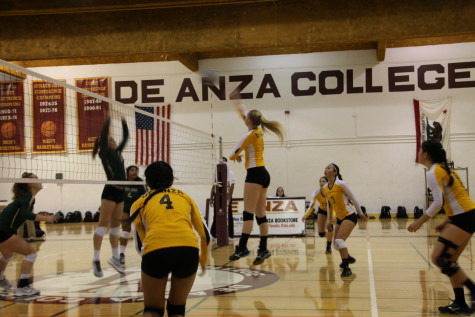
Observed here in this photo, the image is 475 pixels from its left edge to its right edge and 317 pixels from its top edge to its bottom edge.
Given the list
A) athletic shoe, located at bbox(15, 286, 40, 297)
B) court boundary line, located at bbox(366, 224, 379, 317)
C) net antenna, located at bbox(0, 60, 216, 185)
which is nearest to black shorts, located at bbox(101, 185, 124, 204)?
athletic shoe, located at bbox(15, 286, 40, 297)

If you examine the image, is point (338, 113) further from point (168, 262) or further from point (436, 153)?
point (168, 262)

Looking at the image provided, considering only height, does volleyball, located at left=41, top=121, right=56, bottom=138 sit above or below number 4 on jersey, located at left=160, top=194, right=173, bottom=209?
above

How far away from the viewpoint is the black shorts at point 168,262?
341 centimetres

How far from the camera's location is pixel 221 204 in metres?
10.3

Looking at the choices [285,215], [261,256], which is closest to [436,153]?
[261,256]

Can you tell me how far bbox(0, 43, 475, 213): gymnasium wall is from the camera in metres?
18.4

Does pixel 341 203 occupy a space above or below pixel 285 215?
above

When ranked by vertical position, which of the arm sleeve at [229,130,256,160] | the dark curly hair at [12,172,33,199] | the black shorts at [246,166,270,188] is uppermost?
the arm sleeve at [229,130,256,160]

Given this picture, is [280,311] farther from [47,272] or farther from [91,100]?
[91,100]

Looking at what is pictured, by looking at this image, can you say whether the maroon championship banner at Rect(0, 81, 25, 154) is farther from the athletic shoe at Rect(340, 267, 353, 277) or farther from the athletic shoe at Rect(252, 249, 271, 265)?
the athletic shoe at Rect(340, 267, 353, 277)

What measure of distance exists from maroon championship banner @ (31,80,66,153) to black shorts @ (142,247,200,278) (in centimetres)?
1739

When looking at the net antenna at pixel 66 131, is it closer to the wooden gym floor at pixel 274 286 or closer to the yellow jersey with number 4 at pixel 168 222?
the wooden gym floor at pixel 274 286

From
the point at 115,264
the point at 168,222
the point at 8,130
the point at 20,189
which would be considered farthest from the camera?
the point at 8,130

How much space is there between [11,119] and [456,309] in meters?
18.1
